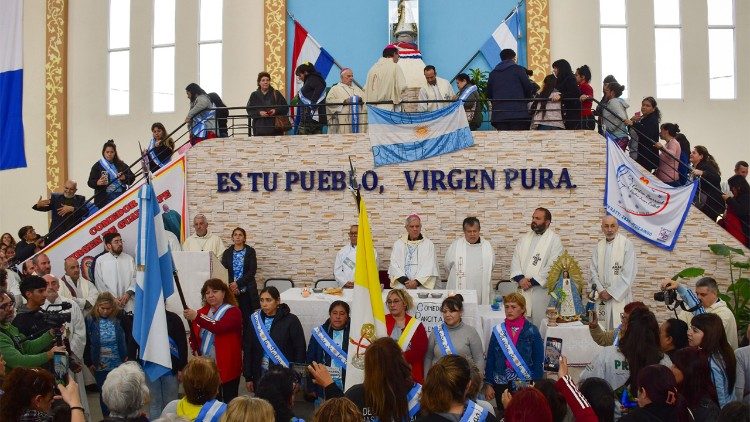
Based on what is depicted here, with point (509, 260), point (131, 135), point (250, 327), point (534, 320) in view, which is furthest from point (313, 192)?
point (131, 135)

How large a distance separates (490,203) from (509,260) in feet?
2.88

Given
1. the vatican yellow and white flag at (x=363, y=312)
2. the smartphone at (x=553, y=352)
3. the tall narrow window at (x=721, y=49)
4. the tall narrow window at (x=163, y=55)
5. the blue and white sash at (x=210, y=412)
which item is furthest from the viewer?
the tall narrow window at (x=163, y=55)

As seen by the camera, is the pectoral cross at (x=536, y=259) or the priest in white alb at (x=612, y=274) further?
the pectoral cross at (x=536, y=259)

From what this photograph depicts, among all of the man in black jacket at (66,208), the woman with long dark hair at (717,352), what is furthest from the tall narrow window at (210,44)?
the woman with long dark hair at (717,352)

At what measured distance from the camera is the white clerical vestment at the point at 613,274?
12.9 metres

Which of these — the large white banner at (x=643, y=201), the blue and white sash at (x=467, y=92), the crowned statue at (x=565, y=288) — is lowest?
the crowned statue at (x=565, y=288)

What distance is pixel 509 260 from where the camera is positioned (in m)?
14.7

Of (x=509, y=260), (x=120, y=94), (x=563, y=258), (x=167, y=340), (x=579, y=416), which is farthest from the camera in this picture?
(x=120, y=94)

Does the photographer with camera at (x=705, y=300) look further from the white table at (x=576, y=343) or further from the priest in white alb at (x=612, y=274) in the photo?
the priest in white alb at (x=612, y=274)

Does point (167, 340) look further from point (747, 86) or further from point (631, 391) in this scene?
point (747, 86)

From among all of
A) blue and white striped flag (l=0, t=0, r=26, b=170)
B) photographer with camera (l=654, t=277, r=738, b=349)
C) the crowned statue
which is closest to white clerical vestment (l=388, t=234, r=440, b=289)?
the crowned statue

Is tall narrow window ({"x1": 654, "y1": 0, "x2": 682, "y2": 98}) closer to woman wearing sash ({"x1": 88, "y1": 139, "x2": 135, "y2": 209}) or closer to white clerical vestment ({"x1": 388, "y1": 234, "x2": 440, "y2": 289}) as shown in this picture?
white clerical vestment ({"x1": 388, "y1": 234, "x2": 440, "y2": 289})

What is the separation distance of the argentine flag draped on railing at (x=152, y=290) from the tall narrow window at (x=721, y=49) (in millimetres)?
12980

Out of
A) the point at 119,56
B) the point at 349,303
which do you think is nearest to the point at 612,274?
the point at 349,303
